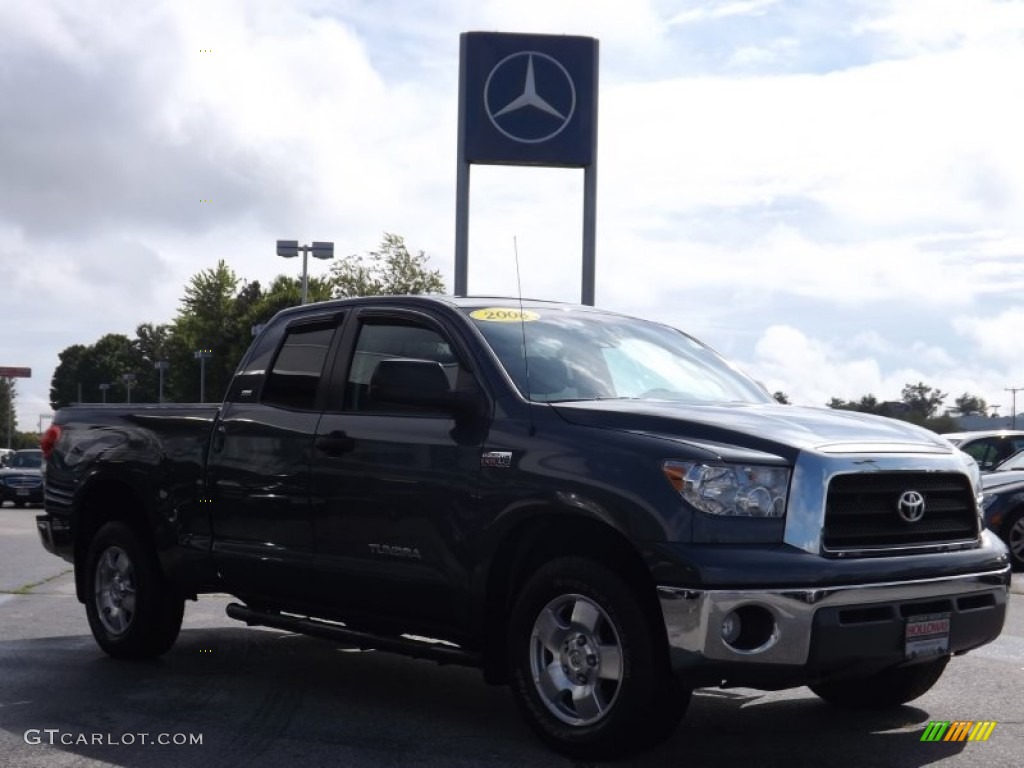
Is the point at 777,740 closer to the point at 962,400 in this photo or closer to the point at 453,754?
the point at 453,754

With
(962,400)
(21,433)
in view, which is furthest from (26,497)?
(21,433)

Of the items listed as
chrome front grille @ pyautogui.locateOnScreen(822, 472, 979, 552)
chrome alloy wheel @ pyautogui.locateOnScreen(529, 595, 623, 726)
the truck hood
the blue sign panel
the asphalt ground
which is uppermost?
the blue sign panel

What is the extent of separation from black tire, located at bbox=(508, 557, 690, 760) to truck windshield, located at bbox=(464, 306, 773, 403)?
93cm

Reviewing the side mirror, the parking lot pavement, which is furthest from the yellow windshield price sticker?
the parking lot pavement

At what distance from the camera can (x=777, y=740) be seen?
19.8 ft

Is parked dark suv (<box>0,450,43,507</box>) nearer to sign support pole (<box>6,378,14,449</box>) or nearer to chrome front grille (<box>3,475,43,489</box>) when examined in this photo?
chrome front grille (<box>3,475,43,489</box>)

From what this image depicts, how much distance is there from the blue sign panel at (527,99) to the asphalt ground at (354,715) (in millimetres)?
14344

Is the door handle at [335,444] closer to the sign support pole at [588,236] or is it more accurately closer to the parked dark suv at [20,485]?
the sign support pole at [588,236]

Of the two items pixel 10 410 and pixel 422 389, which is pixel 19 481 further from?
pixel 10 410

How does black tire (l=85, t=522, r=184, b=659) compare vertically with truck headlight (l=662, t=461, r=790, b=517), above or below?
below

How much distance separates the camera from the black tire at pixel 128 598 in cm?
797

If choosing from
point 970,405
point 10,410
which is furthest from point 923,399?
point 10,410

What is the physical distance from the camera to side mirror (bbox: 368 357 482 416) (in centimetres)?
608

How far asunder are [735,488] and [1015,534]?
10.2 metres
